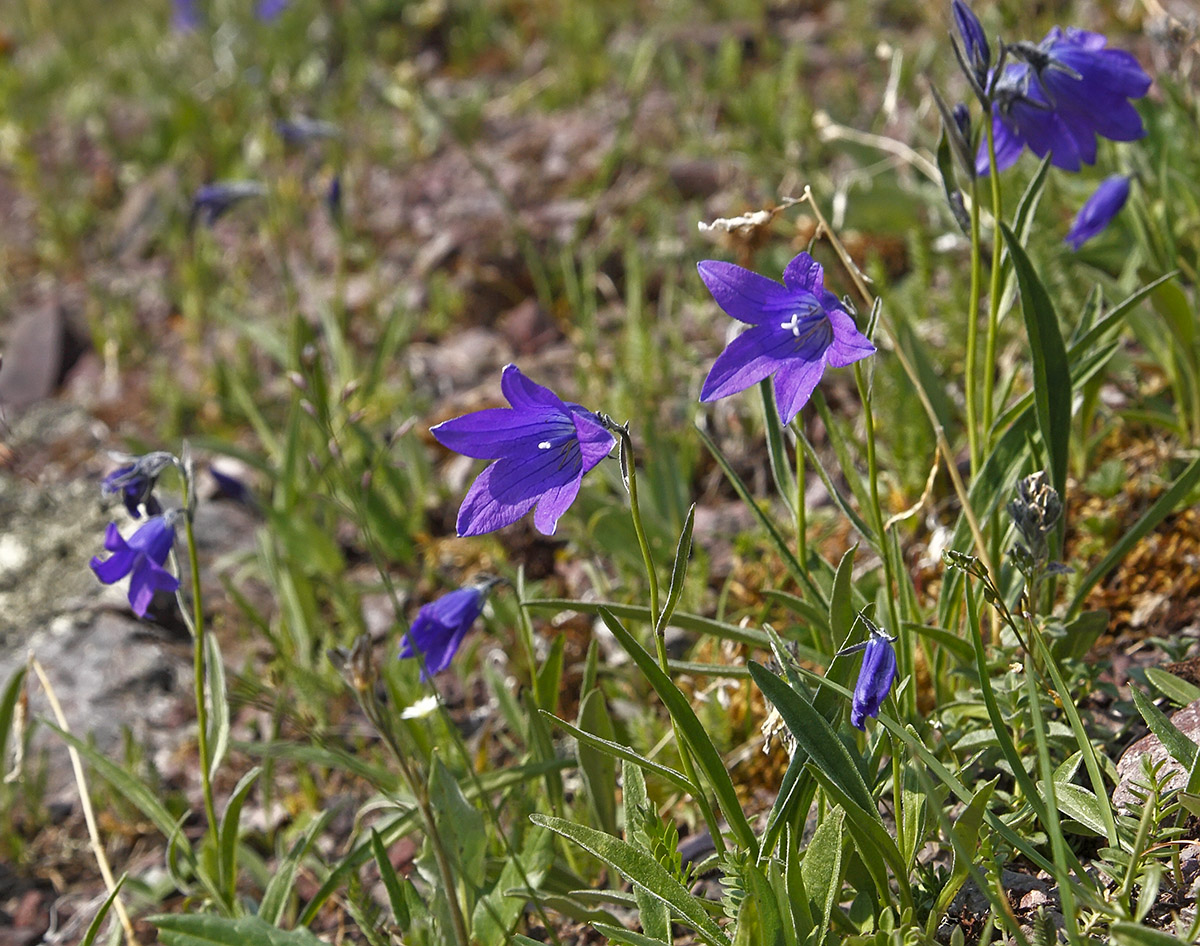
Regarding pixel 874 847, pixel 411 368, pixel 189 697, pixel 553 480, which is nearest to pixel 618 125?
pixel 411 368

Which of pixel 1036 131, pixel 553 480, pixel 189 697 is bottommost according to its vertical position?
pixel 189 697

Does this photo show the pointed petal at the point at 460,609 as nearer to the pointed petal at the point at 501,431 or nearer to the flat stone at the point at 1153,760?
the pointed petal at the point at 501,431

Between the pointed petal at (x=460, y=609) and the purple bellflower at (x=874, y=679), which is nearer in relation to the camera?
the purple bellflower at (x=874, y=679)

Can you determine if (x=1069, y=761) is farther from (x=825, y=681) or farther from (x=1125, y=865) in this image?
(x=825, y=681)

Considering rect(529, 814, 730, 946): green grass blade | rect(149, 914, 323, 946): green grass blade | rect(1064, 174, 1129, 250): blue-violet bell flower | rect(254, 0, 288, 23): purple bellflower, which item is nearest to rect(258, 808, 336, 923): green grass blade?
rect(149, 914, 323, 946): green grass blade

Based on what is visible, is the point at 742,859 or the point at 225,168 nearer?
the point at 742,859

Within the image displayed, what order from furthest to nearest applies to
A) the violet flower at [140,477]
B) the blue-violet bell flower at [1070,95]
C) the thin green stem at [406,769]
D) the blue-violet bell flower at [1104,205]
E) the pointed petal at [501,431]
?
the blue-violet bell flower at [1104,205], the violet flower at [140,477], the blue-violet bell flower at [1070,95], the pointed petal at [501,431], the thin green stem at [406,769]

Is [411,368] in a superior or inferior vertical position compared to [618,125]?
inferior

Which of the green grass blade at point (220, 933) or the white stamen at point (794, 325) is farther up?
the white stamen at point (794, 325)

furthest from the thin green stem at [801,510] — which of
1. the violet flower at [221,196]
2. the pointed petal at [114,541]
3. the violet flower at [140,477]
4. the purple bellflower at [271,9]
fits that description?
the purple bellflower at [271,9]
